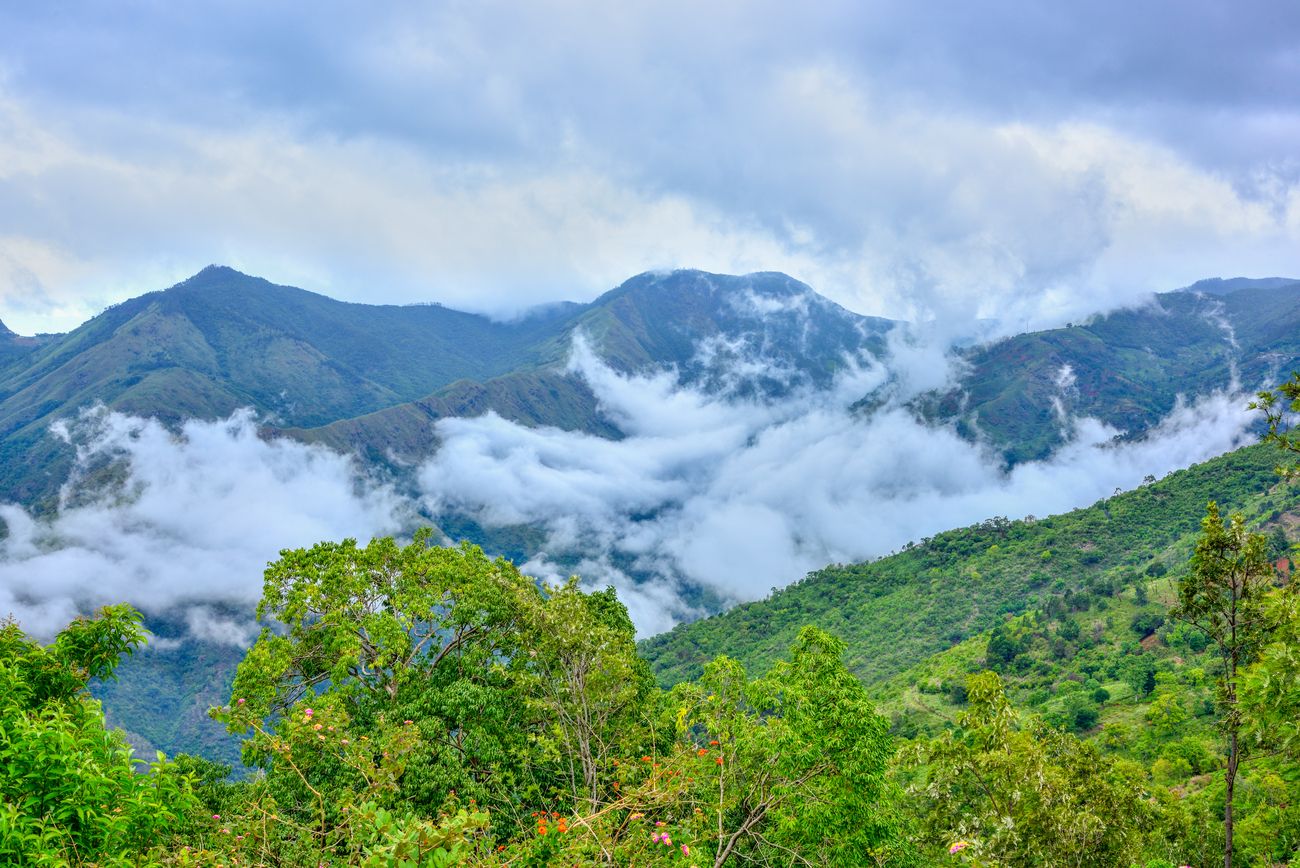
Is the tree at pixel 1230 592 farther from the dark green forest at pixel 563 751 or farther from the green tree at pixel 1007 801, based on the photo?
the green tree at pixel 1007 801

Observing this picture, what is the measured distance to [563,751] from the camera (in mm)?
20422

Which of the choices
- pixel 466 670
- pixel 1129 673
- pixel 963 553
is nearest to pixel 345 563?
pixel 466 670

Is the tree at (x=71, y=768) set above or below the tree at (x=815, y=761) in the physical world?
above

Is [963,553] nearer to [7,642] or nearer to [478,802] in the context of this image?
[478,802]

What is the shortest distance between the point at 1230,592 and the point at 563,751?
16918 mm

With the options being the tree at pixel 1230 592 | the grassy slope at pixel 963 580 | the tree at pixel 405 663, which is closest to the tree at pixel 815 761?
the tree at pixel 1230 592

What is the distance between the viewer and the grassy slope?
12369 cm

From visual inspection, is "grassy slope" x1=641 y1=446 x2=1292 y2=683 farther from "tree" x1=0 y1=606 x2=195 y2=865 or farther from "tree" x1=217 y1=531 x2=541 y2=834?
"tree" x1=0 y1=606 x2=195 y2=865

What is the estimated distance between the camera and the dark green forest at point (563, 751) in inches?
340

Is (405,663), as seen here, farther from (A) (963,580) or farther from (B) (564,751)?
(A) (963,580)

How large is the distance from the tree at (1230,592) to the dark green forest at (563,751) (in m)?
0.05

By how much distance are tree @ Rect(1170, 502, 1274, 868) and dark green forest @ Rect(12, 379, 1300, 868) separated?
5 cm

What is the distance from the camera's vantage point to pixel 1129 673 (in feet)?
251

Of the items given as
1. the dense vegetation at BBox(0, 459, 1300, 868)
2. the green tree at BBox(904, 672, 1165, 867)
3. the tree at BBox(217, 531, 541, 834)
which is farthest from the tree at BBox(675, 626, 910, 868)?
the tree at BBox(217, 531, 541, 834)
